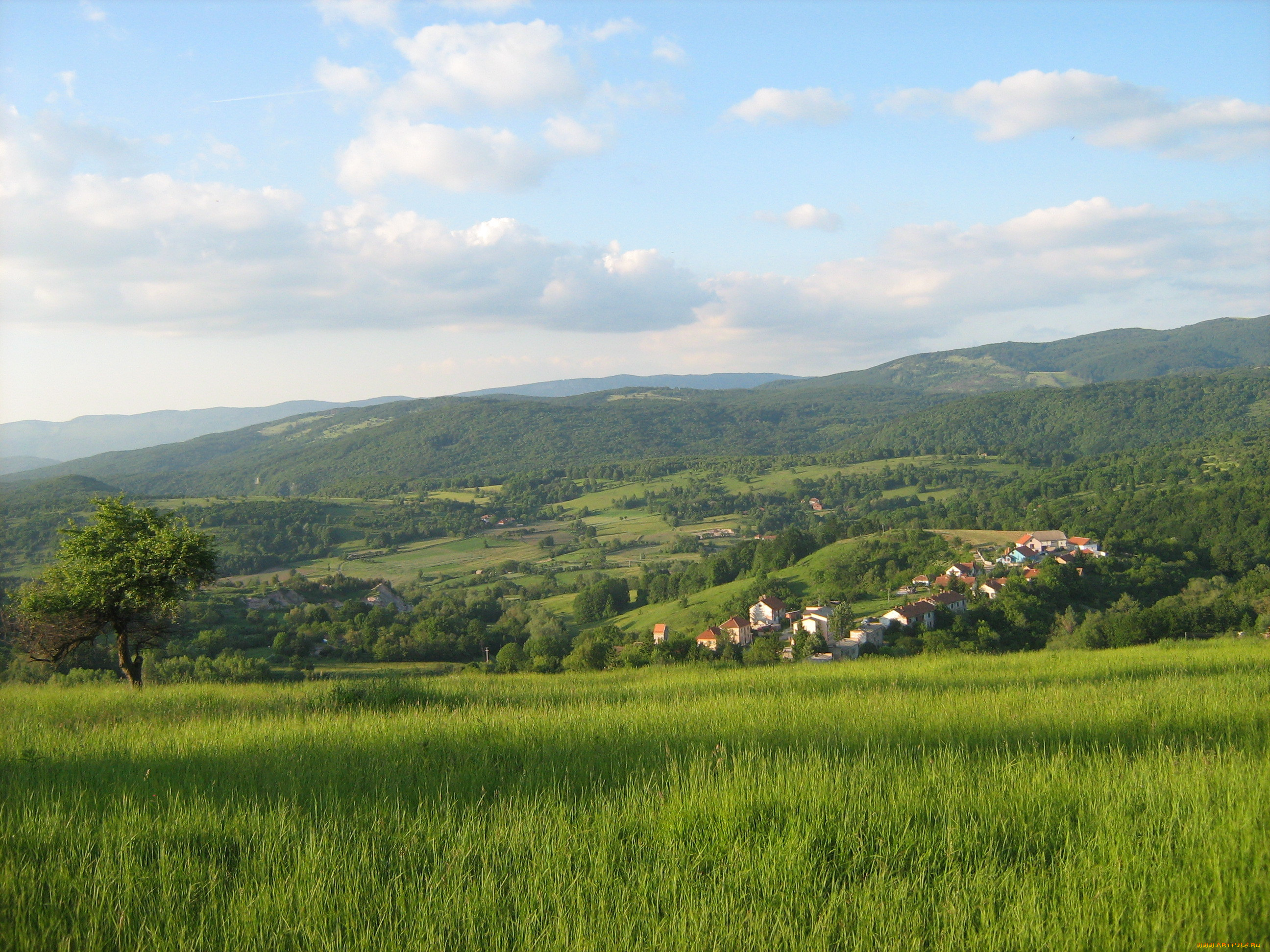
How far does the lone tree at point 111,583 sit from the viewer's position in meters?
13.2

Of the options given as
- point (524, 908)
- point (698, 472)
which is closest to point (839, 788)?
point (524, 908)

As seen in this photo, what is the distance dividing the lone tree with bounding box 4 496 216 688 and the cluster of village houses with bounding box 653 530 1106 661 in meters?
23.2

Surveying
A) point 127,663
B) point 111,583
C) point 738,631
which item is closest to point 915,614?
point 738,631

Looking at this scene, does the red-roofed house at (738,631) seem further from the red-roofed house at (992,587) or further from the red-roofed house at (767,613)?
the red-roofed house at (992,587)

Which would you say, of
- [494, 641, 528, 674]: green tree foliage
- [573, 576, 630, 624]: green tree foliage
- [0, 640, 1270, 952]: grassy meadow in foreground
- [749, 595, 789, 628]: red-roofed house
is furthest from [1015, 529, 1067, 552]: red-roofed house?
[0, 640, 1270, 952]: grassy meadow in foreground

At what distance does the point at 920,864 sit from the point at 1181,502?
9297 cm

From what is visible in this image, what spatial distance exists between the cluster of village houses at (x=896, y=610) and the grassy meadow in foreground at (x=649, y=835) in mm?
24885

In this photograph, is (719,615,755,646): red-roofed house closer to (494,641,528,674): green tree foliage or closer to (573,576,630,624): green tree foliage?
(494,641,528,674): green tree foliage

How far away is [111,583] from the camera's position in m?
13.2

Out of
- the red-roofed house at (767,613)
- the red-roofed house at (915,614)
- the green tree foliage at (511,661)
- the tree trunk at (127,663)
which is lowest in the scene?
the red-roofed house at (767,613)

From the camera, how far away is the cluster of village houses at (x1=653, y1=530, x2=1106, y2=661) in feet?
140

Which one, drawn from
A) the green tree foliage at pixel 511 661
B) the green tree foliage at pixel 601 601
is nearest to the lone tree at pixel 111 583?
the green tree foliage at pixel 511 661

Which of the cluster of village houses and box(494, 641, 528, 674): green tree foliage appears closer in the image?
box(494, 641, 528, 674): green tree foliage

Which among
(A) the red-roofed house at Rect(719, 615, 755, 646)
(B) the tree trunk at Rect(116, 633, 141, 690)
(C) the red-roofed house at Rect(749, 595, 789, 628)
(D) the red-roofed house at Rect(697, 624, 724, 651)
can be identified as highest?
(B) the tree trunk at Rect(116, 633, 141, 690)
